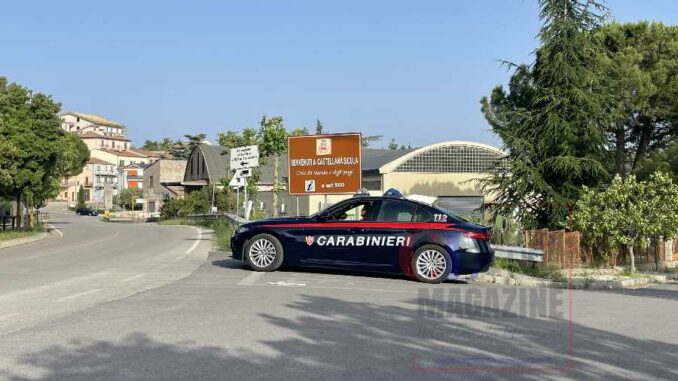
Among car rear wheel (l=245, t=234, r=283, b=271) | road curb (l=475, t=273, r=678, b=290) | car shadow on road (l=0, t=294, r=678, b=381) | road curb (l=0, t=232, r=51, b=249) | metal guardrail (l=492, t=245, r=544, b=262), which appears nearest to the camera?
car shadow on road (l=0, t=294, r=678, b=381)

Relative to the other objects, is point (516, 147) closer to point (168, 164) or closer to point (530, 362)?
point (530, 362)

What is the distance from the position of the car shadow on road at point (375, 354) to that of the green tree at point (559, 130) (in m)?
14.0

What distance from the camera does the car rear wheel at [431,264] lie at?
12.4 metres

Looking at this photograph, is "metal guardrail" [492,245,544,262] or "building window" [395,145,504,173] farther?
"building window" [395,145,504,173]

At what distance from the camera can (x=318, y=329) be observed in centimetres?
784

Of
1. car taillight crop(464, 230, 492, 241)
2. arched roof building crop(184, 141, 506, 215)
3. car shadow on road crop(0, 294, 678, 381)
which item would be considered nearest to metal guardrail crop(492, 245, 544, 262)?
car taillight crop(464, 230, 492, 241)

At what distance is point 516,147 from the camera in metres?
22.6

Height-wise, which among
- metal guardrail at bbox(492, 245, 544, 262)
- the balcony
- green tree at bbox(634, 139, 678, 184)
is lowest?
metal guardrail at bbox(492, 245, 544, 262)

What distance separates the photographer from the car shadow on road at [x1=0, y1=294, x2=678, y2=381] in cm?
591

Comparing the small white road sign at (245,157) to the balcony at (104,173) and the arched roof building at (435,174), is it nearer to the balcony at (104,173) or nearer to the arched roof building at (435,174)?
the arched roof building at (435,174)

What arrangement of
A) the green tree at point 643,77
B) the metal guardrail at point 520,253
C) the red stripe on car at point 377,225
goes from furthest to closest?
the green tree at point 643,77 < the metal guardrail at point 520,253 < the red stripe on car at point 377,225

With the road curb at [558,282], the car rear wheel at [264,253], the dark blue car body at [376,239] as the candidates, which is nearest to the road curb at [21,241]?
the car rear wheel at [264,253]

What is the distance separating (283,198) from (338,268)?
30.2 metres
